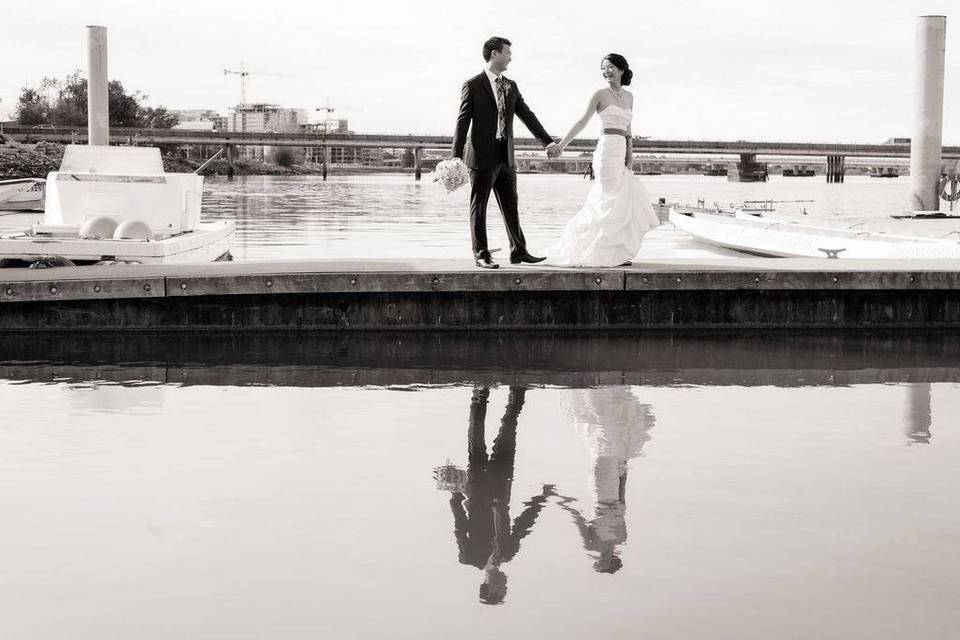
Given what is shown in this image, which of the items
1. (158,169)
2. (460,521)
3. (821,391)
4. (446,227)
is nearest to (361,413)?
(460,521)

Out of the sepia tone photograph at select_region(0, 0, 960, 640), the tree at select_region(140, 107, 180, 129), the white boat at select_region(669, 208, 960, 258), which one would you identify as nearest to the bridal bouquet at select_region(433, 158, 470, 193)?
the sepia tone photograph at select_region(0, 0, 960, 640)

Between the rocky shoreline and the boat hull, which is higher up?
the rocky shoreline

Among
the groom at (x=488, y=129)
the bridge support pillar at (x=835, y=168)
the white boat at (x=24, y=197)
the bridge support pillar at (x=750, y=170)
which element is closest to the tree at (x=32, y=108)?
A: the bridge support pillar at (x=750, y=170)

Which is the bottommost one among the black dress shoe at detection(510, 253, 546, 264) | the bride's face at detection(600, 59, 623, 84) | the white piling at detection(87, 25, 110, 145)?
the black dress shoe at detection(510, 253, 546, 264)

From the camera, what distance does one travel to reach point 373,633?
4.06m

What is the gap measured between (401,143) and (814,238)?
131 meters

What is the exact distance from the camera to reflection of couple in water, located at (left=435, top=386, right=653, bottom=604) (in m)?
4.91

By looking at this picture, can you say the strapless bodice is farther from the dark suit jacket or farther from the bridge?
the bridge

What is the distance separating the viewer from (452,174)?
11.9 metres

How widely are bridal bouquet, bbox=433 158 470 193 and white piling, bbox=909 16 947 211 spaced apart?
22.5 metres

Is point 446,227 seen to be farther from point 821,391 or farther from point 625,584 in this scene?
point 625,584

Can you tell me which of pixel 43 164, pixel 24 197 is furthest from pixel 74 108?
pixel 24 197

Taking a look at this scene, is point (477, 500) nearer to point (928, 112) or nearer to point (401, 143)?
point (928, 112)

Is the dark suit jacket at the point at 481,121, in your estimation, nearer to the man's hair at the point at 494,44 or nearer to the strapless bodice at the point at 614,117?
the man's hair at the point at 494,44
